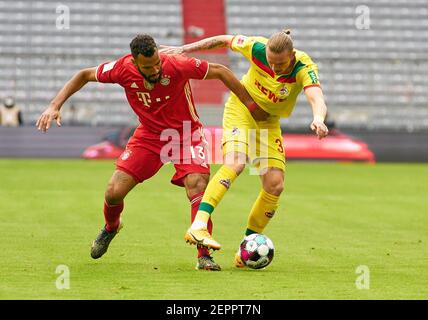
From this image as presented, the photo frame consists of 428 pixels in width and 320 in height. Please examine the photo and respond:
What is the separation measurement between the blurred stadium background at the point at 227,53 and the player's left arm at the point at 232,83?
→ 750 inches

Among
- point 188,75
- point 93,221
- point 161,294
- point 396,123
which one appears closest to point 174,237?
point 93,221

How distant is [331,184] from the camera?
2175 cm

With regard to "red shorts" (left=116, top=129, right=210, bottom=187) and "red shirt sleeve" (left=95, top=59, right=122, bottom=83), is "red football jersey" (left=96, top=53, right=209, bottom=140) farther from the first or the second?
"red shorts" (left=116, top=129, right=210, bottom=187)

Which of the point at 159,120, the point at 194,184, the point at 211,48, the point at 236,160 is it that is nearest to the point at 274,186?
the point at 236,160

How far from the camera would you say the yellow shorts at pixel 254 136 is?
10398mm

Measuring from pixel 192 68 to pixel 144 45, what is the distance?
0.61 m

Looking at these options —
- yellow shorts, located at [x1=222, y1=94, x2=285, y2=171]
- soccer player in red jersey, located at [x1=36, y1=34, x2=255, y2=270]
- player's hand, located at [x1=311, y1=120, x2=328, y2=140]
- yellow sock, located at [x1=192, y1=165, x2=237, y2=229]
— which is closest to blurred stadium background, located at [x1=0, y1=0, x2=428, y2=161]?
yellow shorts, located at [x1=222, y1=94, x2=285, y2=171]

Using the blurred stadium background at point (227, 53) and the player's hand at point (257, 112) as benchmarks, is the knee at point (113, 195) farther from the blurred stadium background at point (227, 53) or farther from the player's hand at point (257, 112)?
the blurred stadium background at point (227, 53)

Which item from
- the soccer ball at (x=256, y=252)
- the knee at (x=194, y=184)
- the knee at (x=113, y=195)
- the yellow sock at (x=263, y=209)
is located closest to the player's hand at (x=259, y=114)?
the yellow sock at (x=263, y=209)

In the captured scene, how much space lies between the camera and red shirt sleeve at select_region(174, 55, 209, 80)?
977 cm

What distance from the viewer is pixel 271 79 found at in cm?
1038
